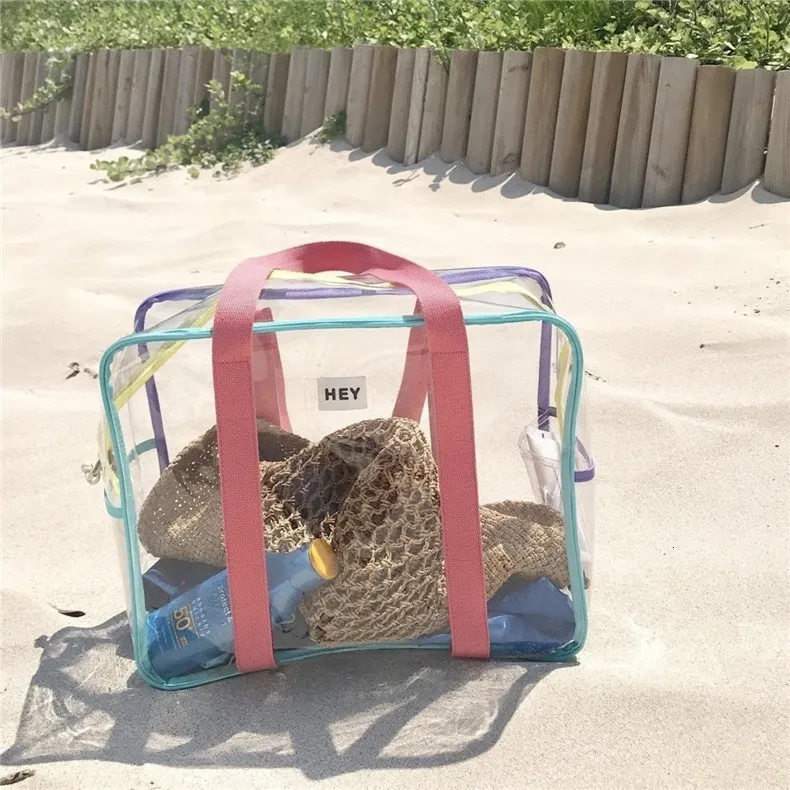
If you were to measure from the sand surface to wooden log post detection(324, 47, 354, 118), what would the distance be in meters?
1.31

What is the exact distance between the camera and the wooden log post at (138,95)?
21.5 ft

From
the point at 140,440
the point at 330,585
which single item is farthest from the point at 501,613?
the point at 140,440

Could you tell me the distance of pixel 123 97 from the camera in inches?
268

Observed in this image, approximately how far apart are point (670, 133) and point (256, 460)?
8.92 feet

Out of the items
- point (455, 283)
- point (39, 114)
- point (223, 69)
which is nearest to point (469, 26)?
point (223, 69)

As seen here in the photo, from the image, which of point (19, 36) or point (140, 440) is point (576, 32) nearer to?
point (140, 440)

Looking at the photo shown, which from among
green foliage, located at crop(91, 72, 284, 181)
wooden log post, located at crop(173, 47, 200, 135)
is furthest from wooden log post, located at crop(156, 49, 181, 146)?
green foliage, located at crop(91, 72, 284, 181)

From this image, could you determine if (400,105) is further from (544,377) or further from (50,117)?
(50,117)

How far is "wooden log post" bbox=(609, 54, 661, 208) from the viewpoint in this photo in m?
3.90

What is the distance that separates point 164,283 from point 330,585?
90.7 inches

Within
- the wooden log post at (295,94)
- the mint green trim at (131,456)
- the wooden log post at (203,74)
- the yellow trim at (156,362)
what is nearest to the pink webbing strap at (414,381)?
the yellow trim at (156,362)

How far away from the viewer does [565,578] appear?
70.8 inches

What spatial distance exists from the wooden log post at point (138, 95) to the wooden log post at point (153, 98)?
6 cm

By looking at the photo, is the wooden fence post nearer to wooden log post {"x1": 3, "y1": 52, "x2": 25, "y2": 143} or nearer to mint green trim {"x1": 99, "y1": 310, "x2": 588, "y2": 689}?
wooden log post {"x1": 3, "y1": 52, "x2": 25, "y2": 143}
